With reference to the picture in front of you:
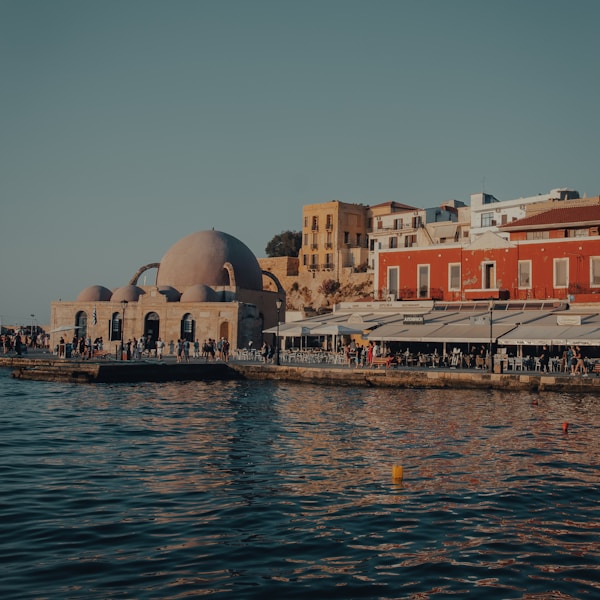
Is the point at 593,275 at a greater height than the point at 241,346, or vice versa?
the point at 593,275

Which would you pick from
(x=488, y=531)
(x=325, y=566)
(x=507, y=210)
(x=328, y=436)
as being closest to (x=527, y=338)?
(x=328, y=436)

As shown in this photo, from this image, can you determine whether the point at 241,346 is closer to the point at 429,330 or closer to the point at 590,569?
the point at 429,330

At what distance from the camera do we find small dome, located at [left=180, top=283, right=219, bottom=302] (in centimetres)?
4372

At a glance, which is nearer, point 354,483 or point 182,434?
point 354,483

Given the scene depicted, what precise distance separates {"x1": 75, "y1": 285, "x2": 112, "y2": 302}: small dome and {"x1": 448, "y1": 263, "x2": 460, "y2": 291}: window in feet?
76.4

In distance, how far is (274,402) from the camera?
2373 cm

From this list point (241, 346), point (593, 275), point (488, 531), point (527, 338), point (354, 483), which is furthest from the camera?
point (241, 346)

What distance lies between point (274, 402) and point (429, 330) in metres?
10.7

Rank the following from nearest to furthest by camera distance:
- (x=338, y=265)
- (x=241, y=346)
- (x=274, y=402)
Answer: (x=274, y=402), (x=241, y=346), (x=338, y=265)

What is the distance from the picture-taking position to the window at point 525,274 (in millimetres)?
36094

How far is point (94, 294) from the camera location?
49.0 metres

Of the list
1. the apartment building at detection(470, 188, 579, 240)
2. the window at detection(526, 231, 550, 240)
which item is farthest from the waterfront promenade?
the apartment building at detection(470, 188, 579, 240)

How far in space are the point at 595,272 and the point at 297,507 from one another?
2815 centimetres

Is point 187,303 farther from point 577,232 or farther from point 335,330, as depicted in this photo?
point 577,232
